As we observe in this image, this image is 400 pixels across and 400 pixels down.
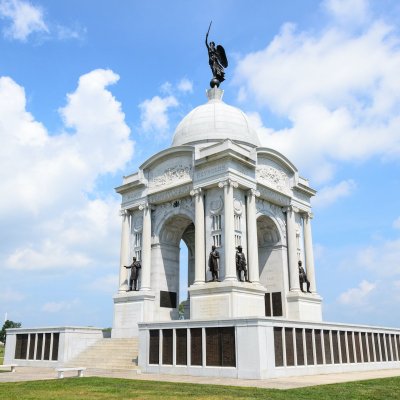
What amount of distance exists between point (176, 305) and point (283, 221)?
10.6m

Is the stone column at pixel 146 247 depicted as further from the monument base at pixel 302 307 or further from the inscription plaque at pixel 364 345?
the inscription plaque at pixel 364 345

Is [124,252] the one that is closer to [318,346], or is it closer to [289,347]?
[318,346]

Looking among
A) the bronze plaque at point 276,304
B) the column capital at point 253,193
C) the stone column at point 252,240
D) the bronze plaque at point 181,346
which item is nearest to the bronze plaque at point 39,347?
the bronze plaque at point 181,346

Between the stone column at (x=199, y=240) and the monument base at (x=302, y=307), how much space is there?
804 centimetres

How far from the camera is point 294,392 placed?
14.2 meters

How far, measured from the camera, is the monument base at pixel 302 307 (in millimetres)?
33625

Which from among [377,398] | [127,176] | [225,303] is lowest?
[377,398]

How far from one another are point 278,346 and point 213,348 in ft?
9.68

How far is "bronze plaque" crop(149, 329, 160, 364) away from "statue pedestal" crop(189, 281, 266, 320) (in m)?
5.25

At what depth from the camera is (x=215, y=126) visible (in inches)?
1464

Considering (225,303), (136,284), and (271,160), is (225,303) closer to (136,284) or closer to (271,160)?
(136,284)

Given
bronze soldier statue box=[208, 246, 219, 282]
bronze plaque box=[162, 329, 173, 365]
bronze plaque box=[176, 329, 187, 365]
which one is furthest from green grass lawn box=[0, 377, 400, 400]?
bronze soldier statue box=[208, 246, 219, 282]

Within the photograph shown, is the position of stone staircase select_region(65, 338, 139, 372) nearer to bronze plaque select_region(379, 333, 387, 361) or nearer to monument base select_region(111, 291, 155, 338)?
monument base select_region(111, 291, 155, 338)

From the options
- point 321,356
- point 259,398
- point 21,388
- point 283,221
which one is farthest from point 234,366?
point 283,221
